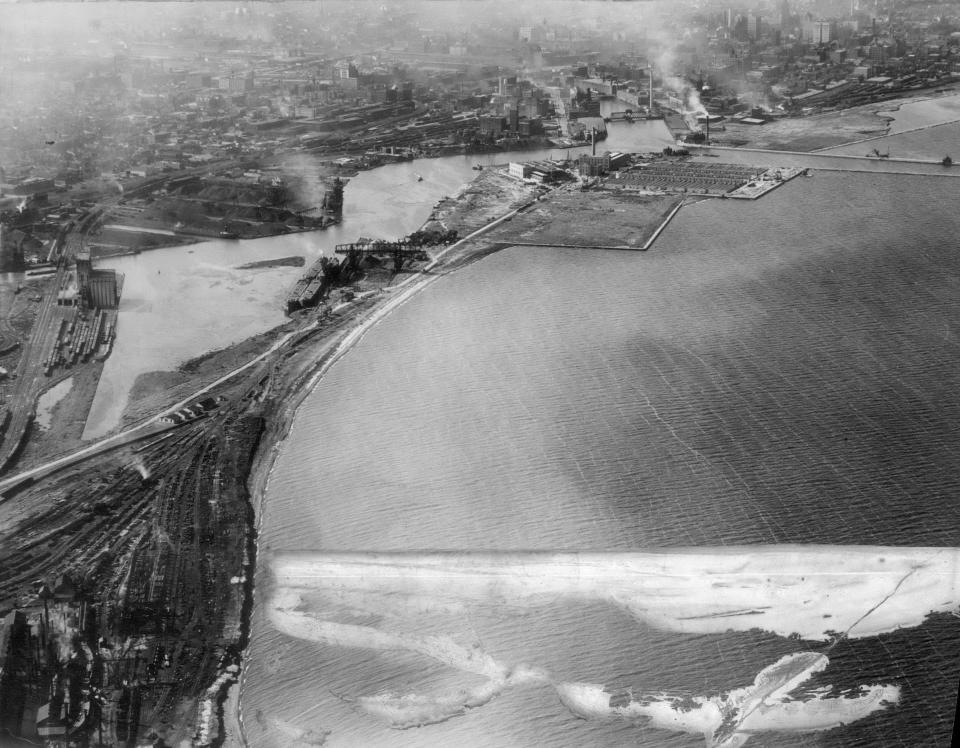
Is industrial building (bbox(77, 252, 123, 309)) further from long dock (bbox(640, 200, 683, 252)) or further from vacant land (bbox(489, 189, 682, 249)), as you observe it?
long dock (bbox(640, 200, 683, 252))

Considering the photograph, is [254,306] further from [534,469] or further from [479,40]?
[479,40]

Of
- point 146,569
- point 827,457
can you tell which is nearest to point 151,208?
point 146,569

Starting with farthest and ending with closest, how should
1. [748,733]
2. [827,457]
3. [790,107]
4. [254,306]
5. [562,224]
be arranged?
[790,107]
[562,224]
[254,306]
[827,457]
[748,733]

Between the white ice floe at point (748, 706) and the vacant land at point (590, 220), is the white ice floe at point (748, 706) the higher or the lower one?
the lower one

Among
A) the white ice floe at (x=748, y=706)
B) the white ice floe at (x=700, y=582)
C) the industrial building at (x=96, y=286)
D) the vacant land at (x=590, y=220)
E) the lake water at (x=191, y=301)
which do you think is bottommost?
the white ice floe at (x=748, y=706)

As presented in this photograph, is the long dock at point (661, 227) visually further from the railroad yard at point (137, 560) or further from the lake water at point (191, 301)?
the railroad yard at point (137, 560)

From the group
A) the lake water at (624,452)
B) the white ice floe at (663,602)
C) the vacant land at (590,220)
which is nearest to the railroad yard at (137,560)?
the lake water at (624,452)

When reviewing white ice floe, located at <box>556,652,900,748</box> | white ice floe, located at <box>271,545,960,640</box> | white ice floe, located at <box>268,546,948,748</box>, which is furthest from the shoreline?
white ice floe, located at <box>556,652,900,748</box>

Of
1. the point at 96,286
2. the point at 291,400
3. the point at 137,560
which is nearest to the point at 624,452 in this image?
the point at 291,400
